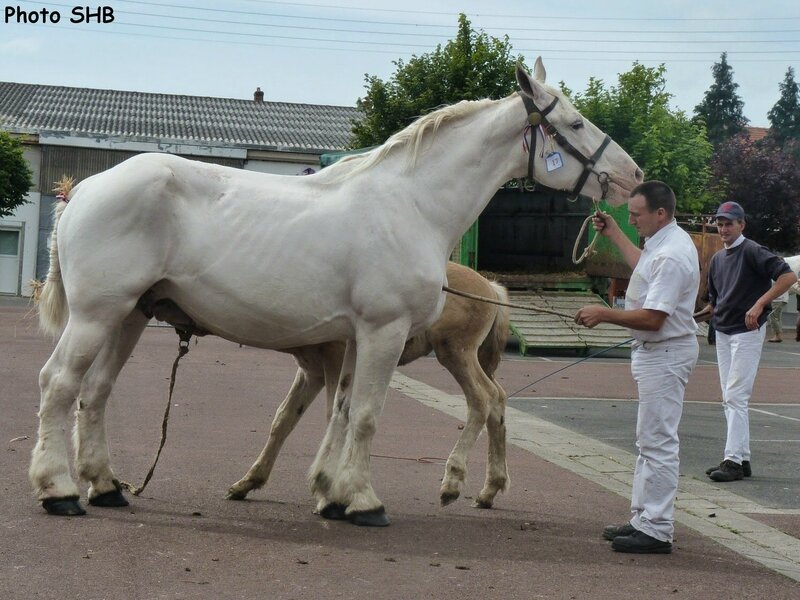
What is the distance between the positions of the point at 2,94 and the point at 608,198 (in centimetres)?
4668

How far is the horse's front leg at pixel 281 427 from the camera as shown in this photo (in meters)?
6.96

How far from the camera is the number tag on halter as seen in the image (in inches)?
266

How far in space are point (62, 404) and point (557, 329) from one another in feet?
50.3

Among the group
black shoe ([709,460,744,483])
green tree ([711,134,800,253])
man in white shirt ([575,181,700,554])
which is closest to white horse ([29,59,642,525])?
man in white shirt ([575,181,700,554])

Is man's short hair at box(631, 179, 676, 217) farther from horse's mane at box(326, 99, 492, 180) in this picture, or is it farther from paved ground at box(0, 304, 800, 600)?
paved ground at box(0, 304, 800, 600)

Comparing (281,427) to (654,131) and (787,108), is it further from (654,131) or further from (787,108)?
(787,108)

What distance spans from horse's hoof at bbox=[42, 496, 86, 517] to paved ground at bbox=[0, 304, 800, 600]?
0.07 meters

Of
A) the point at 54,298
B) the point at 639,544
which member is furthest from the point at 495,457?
the point at 54,298

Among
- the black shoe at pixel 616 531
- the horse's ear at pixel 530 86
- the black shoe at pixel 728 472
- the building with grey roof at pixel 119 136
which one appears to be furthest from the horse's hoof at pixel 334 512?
the building with grey roof at pixel 119 136

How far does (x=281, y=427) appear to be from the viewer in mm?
7234

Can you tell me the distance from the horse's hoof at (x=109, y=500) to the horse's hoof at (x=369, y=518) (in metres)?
1.38

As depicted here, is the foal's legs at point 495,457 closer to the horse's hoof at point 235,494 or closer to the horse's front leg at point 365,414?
the horse's front leg at point 365,414

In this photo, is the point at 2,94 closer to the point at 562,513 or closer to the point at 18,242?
the point at 18,242

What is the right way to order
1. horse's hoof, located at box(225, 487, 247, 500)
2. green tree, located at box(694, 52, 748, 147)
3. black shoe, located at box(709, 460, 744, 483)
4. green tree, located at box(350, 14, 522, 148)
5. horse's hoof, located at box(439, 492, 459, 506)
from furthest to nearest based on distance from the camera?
green tree, located at box(694, 52, 748, 147)
green tree, located at box(350, 14, 522, 148)
black shoe, located at box(709, 460, 744, 483)
horse's hoof, located at box(439, 492, 459, 506)
horse's hoof, located at box(225, 487, 247, 500)
